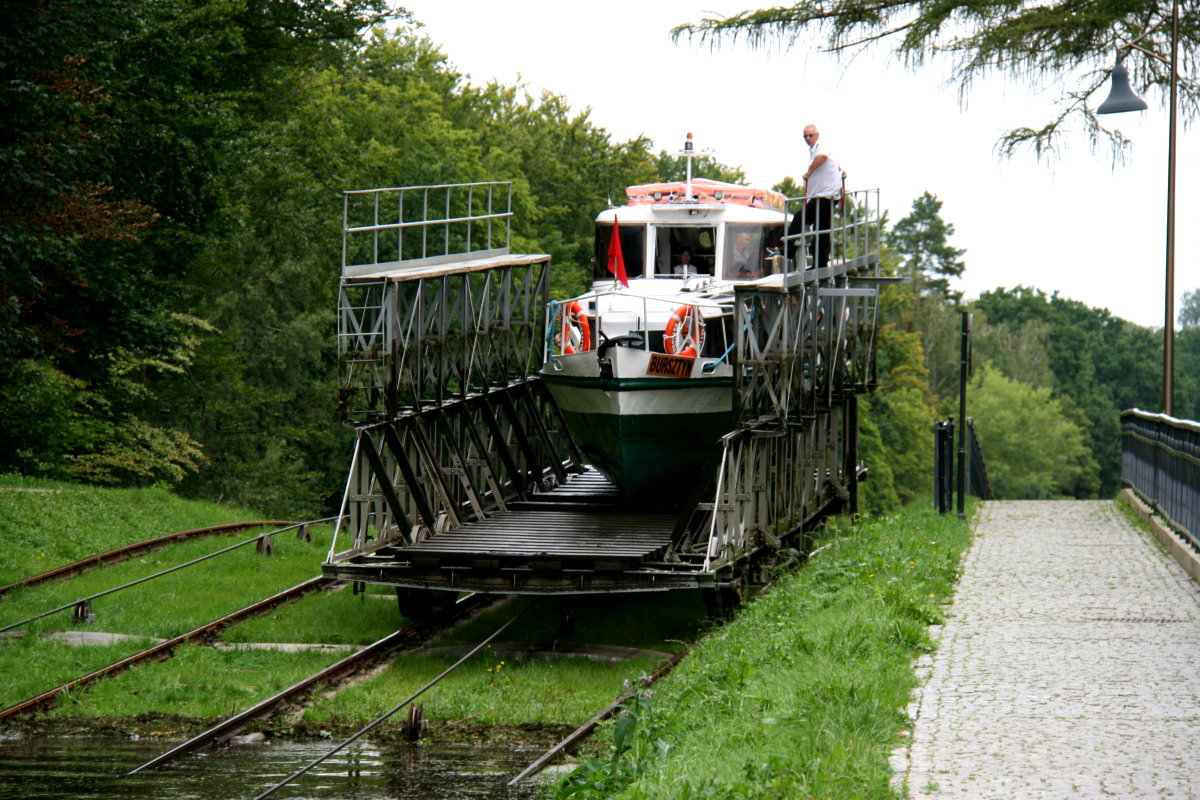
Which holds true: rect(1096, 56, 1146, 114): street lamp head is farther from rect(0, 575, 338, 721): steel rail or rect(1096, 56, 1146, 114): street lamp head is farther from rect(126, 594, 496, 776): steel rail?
rect(0, 575, 338, 721): steel rail

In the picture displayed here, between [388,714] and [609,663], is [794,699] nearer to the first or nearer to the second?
[388,714]

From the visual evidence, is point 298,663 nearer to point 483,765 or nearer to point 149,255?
point 483,765

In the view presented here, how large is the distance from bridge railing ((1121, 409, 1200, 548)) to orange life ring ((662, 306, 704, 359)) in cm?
561

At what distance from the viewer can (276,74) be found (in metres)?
36.7

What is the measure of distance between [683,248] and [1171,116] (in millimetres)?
6719

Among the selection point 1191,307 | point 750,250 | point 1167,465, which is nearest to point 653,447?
point 750,250

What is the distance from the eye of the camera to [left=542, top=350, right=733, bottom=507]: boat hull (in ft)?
56.5

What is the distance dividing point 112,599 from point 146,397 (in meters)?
19.1

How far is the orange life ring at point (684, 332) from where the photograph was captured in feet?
57.0

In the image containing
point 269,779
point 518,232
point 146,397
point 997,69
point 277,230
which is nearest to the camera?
point 269,779

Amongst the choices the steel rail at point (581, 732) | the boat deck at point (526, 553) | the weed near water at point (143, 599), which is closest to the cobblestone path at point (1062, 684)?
the steel rail at point (581, 732)

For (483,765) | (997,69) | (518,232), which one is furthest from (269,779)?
(518,232)

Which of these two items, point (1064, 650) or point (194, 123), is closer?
point (1064, 650)

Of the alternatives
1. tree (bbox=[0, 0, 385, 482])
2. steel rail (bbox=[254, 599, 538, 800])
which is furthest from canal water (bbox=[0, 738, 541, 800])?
tree (bbox=[0, 0, 385, 482])
